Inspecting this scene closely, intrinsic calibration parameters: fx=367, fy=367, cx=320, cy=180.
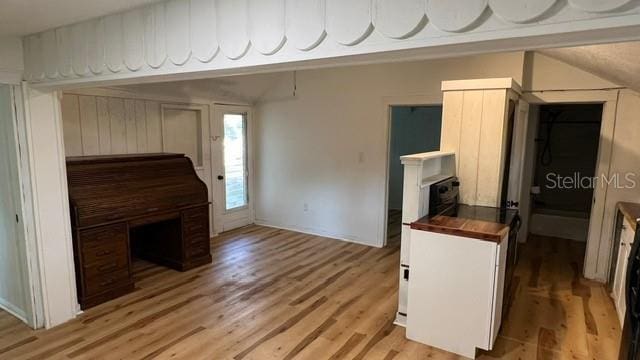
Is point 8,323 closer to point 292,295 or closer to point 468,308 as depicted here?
point 292,295

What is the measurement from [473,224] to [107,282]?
3.15 meters

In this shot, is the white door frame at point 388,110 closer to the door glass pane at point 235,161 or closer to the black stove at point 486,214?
the black stove at point 486,214

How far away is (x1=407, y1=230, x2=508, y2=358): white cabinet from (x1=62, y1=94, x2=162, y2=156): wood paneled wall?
337 cm

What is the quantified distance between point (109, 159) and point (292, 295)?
220cm

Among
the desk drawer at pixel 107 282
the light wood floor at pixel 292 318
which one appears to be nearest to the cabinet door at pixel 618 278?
the light wood floor at pixel 292 318

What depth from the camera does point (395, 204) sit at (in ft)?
23.7

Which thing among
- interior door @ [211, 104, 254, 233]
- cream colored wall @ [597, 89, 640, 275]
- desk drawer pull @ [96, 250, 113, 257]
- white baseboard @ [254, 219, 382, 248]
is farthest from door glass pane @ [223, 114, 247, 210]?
cream colored wall @ [597, 89, 640, 275]

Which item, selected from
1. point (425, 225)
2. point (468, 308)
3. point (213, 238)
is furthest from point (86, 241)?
point (468, 308)

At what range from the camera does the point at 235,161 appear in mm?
5789

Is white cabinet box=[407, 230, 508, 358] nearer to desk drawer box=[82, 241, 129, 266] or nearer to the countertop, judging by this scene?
the countertop

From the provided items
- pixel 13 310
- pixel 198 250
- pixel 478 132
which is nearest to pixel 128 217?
pixel 198 250

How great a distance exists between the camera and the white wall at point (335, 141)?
4.60 metres

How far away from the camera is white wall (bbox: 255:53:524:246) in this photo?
4602 millimetres

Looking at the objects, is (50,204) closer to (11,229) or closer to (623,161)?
(11,229)
